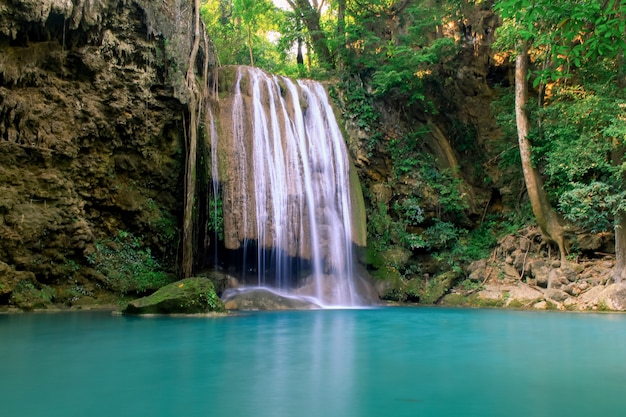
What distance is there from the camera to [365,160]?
14.5 metres

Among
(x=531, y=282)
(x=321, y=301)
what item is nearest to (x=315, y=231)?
(x=321, y=301)

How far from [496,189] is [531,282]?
14.0 ft

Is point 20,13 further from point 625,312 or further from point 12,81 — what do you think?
point 625,312

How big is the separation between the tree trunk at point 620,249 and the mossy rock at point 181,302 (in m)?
8.33

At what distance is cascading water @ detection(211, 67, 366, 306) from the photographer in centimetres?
1205

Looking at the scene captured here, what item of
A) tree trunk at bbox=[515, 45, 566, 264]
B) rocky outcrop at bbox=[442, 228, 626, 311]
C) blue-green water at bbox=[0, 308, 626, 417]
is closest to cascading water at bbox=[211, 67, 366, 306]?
rocky outcrop at bbox=[442, 228, 626, 311]

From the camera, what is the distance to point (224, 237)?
38.4ft

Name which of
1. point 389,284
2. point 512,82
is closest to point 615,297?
point 389,284

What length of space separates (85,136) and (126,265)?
10.0 feet

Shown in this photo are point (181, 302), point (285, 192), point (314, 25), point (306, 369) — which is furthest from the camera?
point (314, 25)

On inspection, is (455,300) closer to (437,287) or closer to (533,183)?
(437,287)

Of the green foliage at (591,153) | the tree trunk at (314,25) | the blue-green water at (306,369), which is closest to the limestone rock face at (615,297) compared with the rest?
the green foliage at (591,153)

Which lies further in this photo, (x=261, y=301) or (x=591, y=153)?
(x=261, y=301)

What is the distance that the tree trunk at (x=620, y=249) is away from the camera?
10.4 m
